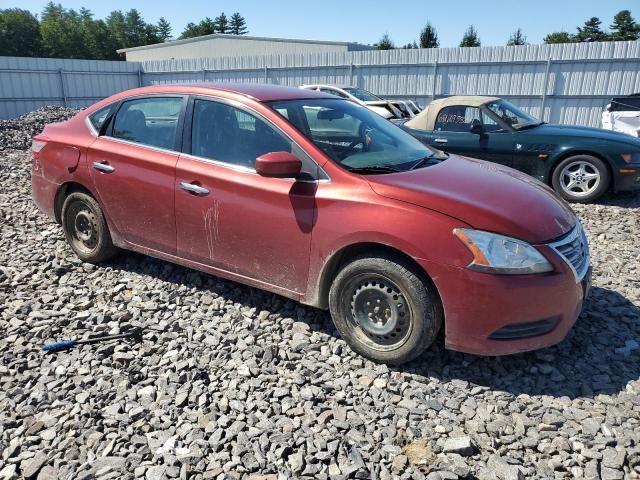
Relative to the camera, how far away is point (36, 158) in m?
4.94

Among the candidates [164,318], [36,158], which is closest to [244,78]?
[36,158]

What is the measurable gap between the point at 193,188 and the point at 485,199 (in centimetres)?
211

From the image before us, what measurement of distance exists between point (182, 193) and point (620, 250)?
471 centimetres

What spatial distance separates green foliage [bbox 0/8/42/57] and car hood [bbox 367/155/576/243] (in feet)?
217

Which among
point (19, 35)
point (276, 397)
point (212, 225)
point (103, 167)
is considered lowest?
point (276, 397)

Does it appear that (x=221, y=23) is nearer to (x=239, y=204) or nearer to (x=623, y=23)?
(x=623, y=23)

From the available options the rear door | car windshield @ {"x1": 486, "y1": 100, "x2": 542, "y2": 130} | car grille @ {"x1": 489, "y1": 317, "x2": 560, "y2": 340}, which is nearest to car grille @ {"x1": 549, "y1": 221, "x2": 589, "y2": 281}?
car grille @ {"x1": 489, "y1": 317, "x2": 560, "y2": 340}

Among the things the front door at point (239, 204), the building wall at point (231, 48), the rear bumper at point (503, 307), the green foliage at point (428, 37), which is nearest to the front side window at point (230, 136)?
the front door at point (239, 204)

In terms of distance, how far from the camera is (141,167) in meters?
4.10

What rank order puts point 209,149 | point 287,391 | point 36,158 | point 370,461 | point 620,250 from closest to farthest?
point 370,461 → point 287,391 → point 209,149 → point 36,158 → point 620,250

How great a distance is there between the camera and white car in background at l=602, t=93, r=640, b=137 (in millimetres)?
10125

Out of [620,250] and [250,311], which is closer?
[250,311]

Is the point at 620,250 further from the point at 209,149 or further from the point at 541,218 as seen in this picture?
the point at 209,149

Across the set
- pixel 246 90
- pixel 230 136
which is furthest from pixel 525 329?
pixel 246 90
